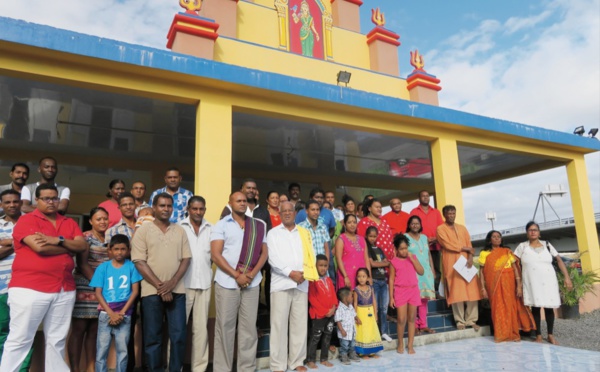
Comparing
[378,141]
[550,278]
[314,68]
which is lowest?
[550,278]

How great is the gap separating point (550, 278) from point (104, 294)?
17.3 feet

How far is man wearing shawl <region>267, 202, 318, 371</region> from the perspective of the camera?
148 inches

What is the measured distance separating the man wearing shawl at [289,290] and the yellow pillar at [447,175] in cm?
336

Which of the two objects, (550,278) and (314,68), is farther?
(314,68)

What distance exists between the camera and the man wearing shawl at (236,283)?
11.5ft

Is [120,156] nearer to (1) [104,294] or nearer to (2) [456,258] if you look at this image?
(1) [104,294]

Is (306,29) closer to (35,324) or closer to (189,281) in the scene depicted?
(189,281)

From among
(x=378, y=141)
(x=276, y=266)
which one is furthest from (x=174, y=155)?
(x=276, y=266)

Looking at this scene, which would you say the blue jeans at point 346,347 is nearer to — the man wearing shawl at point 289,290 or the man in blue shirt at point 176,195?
the man wearing shawl at point 289,290

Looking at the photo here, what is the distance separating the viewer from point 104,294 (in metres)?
3.28

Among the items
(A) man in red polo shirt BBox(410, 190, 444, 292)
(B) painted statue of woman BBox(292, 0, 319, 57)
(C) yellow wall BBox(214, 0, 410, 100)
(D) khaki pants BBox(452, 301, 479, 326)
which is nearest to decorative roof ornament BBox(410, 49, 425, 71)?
(C) yellow wall BBox(214, 0, 410, 100)

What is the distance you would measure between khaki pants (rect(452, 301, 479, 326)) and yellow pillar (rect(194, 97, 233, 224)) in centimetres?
353

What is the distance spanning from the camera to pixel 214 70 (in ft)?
14.9

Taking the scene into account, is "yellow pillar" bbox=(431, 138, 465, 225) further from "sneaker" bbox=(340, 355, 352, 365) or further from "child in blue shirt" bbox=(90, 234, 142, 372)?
"child in blue shirt" bbox=(90, 234, 142, 372)
